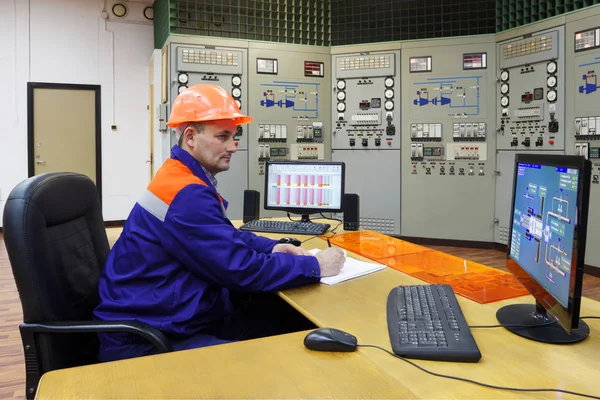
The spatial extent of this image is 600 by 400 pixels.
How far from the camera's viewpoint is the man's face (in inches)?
68.5

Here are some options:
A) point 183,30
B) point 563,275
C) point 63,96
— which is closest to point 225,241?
point 563,275

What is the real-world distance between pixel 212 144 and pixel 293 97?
3.96 meters

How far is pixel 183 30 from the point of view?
17.2 ft

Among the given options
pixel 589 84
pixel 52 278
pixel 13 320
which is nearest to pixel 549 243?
pixel 52 278

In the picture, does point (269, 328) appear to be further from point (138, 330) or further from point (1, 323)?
point (1, 323)

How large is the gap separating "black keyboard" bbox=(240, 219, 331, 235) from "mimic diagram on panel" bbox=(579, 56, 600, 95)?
123 inches

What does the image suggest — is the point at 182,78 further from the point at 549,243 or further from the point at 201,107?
the point at 549,243

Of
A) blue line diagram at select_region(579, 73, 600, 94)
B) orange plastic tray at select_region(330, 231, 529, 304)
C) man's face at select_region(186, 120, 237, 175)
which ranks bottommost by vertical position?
orange plastic tray at select_region(330, 231, 529, 304)

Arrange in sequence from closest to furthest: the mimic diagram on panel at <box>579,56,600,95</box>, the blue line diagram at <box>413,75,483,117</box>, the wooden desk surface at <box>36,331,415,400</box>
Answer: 1. the wooden desk surface at <box>36,331,415,400</box>
2. the mimic diagram on panel at <box>579,56,600,95</box>
3. the blue line diagram at <box>413,75,483,117</box>

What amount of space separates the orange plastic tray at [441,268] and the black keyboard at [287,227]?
0.69 feet

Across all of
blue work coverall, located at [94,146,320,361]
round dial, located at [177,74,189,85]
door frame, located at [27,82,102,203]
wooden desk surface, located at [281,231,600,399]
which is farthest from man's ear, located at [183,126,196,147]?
door frame, located at [27,82,102,203]

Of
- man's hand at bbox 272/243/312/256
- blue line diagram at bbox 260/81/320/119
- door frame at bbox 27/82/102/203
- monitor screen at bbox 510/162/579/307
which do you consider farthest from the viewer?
door frame at bbox 27/82/102/203

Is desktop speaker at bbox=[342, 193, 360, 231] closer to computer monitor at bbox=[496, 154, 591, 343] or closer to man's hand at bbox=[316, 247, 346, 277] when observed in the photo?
man's hand at bbox=[316, 247, 346, 277]

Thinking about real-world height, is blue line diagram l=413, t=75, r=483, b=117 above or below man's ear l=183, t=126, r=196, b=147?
above
